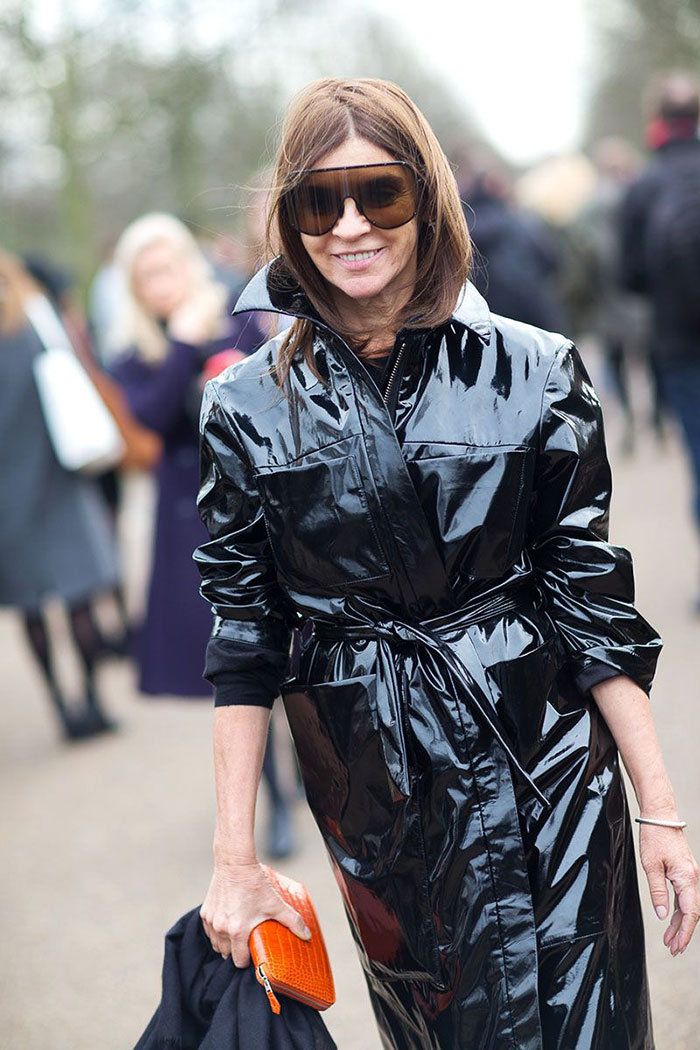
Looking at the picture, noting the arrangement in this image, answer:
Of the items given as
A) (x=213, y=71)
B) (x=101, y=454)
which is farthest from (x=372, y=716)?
(x=213, y=71)

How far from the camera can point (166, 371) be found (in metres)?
4.68

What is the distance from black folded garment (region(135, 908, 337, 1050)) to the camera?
82.5 inches

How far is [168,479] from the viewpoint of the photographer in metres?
4.91

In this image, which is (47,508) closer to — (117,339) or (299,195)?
(117,339)

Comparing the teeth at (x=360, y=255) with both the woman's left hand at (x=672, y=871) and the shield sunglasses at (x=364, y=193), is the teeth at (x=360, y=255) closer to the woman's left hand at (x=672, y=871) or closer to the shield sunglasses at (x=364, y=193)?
the shield sunglasses at (x=364, y=193)

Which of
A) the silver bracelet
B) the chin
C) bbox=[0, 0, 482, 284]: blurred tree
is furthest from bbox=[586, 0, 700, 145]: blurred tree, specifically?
the silver bracelet

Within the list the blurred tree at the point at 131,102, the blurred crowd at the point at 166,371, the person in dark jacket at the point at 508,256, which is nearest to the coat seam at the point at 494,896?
the blurred crowd at the point at 166,371

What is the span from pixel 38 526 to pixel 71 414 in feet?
1.87

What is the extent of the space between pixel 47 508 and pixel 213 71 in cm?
1270

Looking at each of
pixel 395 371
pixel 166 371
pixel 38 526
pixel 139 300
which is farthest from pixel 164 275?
pixel 395 371

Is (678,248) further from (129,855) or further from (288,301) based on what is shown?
(288,301)

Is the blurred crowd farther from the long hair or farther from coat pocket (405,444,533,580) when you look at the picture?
coat pocket (405,444,533,580)

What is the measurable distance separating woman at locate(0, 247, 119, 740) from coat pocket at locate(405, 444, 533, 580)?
4591 mm

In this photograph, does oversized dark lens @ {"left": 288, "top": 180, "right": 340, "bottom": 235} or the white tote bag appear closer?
oversized dark lens @ {"left": 288, "top": 180, "right": 340, "bottom": 235}
